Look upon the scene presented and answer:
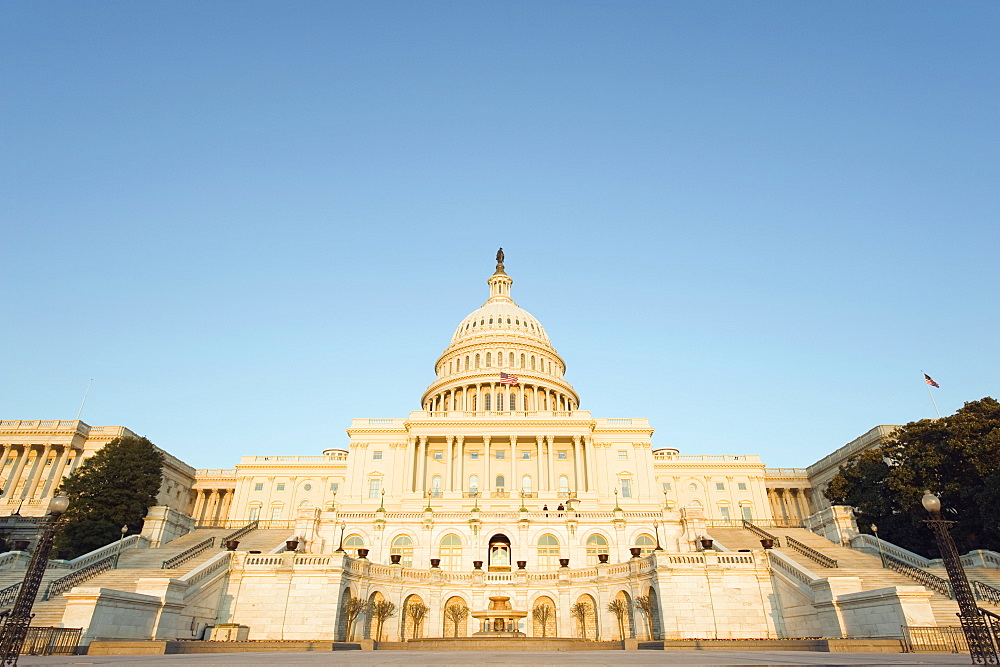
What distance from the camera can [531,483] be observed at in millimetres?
73688

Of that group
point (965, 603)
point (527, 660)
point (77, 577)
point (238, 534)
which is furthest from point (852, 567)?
point (77, 577)

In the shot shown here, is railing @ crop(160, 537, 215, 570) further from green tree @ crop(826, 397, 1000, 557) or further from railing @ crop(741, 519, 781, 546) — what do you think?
green tree @ crop(826, 397, 1000, 557)

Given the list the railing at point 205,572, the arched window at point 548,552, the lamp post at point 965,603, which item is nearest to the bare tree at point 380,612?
the railing at point 205,572

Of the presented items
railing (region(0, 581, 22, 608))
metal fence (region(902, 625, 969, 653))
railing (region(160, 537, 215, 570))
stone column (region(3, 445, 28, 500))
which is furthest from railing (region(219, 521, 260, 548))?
metal fence (region(902, 625, 969, 653))

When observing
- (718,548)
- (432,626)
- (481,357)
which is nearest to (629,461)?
(481,357)

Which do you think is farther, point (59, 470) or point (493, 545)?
point (59, 470)

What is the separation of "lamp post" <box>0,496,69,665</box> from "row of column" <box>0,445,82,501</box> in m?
A: 68.5

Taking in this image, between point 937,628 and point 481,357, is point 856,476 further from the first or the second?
point 481,357

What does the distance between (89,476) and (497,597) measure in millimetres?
36948

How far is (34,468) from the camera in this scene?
7075 centimetres

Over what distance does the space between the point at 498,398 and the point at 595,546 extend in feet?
161

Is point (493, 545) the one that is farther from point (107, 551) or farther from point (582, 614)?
point (107, 551)

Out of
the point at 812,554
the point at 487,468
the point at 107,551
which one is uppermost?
the point at 487,468

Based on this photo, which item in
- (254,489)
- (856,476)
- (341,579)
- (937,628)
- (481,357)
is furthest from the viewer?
(481,357)
